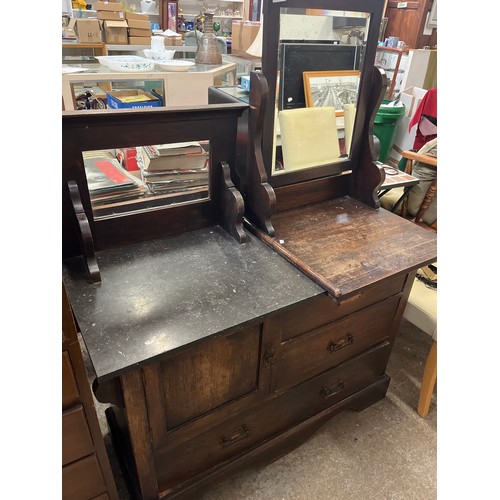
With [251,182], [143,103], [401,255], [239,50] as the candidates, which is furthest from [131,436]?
[239,50]

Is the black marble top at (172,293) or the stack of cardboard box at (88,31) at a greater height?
the stack of cardboard box at (88,31)

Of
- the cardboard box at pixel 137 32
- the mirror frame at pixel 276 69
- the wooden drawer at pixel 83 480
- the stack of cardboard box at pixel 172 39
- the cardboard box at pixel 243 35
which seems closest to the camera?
the wooden drawer at pixel 83 480

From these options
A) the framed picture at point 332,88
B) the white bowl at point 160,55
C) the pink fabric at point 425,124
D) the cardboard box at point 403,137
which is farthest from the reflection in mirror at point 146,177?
the cardboard box at point 403,137

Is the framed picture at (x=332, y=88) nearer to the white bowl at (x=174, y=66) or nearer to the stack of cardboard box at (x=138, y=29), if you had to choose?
the white bowl at (x=174, y=66)

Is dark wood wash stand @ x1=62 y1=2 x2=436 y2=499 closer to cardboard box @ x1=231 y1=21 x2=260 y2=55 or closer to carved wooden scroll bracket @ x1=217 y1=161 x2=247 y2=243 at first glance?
carved wooden scroll bracket @ x1=217 y1=161 x2=247 y2=243

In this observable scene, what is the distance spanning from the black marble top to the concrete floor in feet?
2.50

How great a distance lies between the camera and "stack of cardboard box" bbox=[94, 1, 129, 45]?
3848 millimetres

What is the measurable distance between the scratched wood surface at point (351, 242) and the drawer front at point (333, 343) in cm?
23

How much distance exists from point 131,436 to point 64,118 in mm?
737

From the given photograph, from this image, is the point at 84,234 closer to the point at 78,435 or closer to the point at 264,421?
the point at 78,435

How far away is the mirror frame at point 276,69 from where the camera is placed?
3.21 ft

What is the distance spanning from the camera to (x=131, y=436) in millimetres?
951

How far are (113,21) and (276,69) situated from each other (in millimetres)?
3617

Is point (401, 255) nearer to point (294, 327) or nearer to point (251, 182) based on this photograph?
point (294, 327)
